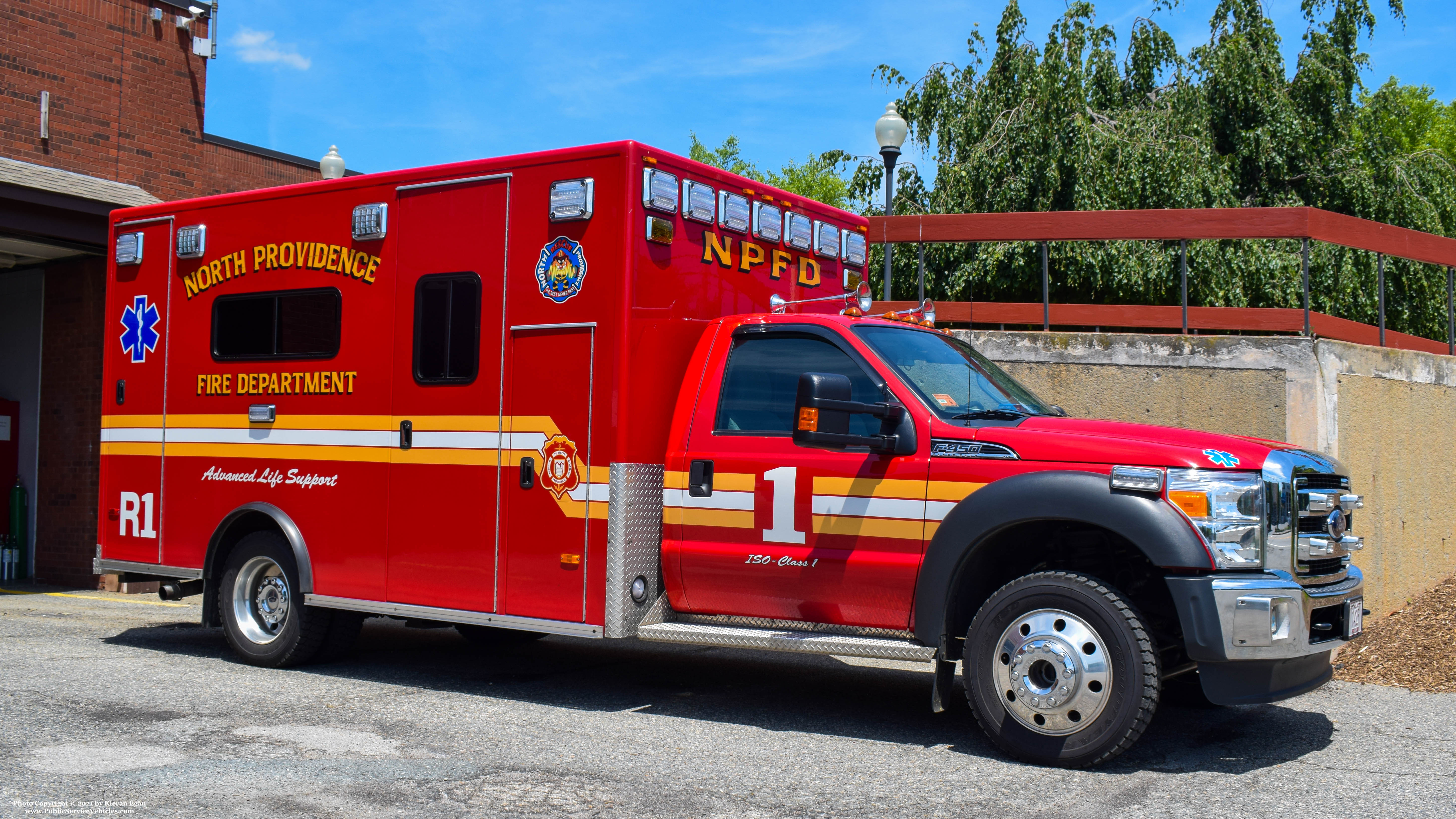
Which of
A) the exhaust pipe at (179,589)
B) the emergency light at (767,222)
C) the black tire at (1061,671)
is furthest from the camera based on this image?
the exhaust pipe at (179,589)

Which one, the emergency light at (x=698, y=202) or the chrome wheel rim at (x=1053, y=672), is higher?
the emergency light at (x=698, y=202)

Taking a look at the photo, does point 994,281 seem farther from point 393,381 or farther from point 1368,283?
point 393,381

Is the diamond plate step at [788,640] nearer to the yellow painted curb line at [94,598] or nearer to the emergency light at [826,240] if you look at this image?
the emergency light at [826,240]

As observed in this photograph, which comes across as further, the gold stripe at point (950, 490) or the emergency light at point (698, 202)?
the emergency light at point (698, 202)

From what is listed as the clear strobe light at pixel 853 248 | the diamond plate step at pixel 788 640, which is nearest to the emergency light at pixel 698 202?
the clear strobe light at pixel 853 248

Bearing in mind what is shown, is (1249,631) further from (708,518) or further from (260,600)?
(260,600)

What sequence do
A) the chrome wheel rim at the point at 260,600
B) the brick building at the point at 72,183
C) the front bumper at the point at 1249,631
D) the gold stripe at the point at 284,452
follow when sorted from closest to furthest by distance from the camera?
1. the front bumper at the point at 1249,631
2. the gold stripe at the point at 284,452
3. the chrome wheel rim at the point at 260,600
4. the brick building at the point at 72,183

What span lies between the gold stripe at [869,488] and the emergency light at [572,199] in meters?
1.96

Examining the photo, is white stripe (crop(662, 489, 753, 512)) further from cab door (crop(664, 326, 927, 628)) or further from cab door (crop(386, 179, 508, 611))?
cab door (crop(386, 179, 508, 611))

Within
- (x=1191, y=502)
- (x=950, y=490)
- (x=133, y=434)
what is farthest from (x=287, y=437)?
(x=1191, y=502)

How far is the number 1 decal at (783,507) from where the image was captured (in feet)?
20.0

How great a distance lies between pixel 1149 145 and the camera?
59.7ft

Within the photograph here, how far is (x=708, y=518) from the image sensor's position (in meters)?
6.33

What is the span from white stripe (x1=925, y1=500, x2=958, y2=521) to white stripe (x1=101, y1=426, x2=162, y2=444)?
18.5 feet
